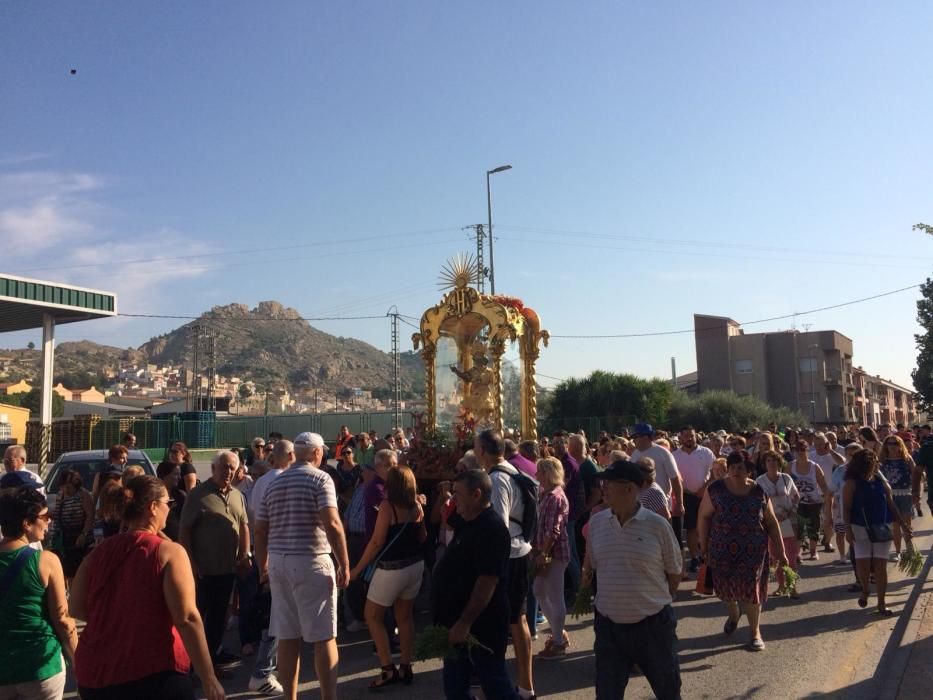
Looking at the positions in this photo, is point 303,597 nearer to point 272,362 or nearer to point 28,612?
point 28,612

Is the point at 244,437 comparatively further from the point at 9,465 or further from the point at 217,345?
the point at 217,345

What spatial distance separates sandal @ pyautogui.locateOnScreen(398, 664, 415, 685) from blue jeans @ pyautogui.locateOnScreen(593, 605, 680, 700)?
88.9 inches

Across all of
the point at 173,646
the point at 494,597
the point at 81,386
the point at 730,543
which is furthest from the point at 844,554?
the point at 81,386

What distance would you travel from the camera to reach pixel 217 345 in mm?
187000

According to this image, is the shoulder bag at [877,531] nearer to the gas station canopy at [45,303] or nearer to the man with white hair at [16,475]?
the man with white hair at [16,475]

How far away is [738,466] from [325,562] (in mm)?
3651

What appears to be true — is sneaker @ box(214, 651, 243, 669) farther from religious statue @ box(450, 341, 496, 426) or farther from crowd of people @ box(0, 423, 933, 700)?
religious statue @ box(450, 341, 496, 426)

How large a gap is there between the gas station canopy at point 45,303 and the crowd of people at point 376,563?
2267 cm

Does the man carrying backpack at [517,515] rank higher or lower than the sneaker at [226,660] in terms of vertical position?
higher

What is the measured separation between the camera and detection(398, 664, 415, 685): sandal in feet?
20.9

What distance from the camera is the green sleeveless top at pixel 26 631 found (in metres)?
3.79

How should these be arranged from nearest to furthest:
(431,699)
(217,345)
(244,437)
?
(431,699) → (244,437) → (217,345)

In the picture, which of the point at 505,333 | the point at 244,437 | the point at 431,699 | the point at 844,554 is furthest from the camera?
the point at 244,437

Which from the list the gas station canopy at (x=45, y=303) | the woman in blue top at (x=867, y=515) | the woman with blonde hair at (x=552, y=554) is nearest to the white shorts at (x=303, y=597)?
the woman with blonde hair at (x=552, y=554)
